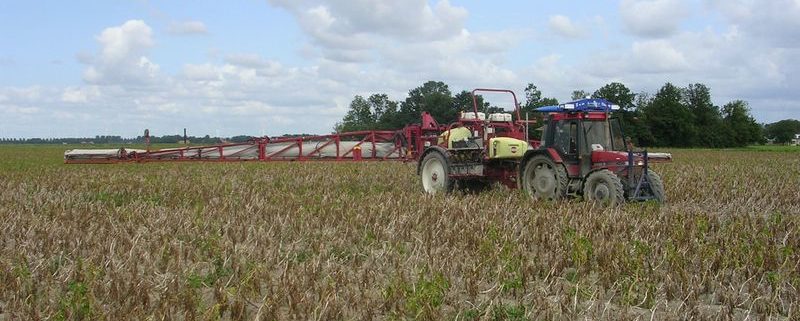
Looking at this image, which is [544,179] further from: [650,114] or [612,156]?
[650,114]

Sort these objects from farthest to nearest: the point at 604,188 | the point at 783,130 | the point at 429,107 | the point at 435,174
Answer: the point at 783,130 → the point at 429,107 → the point at 435,174 → the point at 604,188

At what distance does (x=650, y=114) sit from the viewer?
259 feet

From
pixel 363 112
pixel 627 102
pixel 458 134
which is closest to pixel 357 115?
pixel 363 112

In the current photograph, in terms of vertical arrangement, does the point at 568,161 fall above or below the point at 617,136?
below

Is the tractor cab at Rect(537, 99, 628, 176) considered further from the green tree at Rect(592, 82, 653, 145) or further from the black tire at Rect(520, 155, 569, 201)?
the green tree at Rect(592, 82, 653, 145)

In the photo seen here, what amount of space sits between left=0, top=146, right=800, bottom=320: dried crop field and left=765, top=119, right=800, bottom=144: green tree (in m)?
156

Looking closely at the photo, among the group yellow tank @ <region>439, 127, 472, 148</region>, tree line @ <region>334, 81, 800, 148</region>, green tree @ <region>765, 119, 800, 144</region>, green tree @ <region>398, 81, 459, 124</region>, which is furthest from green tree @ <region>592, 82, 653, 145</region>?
green tree @ <region>765, 119, 800, 144</region>

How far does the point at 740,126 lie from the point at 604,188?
94.8 meters

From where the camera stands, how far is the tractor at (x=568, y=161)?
10250 millimetres

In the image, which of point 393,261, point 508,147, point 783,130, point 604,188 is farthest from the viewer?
point 783,130

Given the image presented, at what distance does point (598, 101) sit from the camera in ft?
35.3

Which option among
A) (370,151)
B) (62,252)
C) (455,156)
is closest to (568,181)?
(455,156)

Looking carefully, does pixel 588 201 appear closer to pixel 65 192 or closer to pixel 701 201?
pixel 701 201

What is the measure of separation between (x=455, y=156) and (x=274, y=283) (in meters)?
7.83
